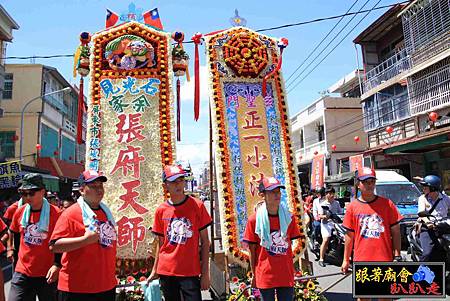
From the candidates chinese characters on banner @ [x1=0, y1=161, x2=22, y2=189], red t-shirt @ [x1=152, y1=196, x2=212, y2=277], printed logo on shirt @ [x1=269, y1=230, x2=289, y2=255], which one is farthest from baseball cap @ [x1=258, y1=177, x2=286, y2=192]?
chinese characters on banner @ [x1=0, y1=161, x2=22, y2=189]

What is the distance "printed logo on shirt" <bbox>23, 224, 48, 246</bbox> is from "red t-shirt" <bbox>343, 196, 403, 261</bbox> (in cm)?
304

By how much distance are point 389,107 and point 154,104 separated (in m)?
14.5

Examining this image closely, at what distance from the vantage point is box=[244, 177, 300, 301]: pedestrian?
10.6ft

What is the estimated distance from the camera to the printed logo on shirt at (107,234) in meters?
2.89

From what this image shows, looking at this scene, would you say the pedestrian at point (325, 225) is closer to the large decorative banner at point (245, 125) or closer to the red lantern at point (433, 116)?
the large decorative banner at point (245, 125)

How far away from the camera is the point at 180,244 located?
325 centimetres

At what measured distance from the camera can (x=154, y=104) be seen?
5.96m

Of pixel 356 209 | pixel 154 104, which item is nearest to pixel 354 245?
pixel 356 209

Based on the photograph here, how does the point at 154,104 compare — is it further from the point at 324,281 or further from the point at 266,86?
the point at 324,281

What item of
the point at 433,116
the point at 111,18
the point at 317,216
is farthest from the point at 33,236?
the point at 433,116

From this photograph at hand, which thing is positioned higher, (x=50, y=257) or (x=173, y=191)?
(x=173, y=191)

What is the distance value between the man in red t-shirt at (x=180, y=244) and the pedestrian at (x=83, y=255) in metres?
0.51

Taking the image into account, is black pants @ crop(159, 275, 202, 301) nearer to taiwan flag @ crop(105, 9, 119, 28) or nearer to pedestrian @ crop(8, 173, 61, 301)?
pedestrian @ crop(8, 173, 61, 301)

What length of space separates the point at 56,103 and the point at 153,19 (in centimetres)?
2242
